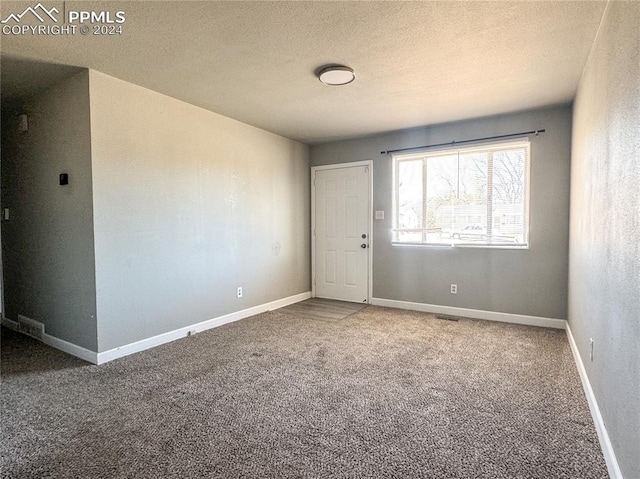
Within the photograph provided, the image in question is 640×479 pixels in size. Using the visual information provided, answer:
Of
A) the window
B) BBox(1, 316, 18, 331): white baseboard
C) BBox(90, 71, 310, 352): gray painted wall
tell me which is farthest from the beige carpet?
BBox(1, 316, 18, 331): white baseboard

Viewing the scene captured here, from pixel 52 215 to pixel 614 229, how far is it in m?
4.23

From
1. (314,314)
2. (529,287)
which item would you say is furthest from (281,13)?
(529,287)

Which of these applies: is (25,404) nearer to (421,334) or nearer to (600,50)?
(421,334)

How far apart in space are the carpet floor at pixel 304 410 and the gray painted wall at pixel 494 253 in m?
0.70

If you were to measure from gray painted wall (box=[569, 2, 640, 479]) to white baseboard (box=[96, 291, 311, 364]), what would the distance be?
3.41 metres

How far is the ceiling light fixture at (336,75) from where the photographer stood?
2.69 metres

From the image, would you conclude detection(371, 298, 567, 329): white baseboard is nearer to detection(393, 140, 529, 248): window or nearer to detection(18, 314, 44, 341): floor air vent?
detection(393, 140, 529, 248): window

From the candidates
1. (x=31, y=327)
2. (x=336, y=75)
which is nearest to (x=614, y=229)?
(x=336, y=75)

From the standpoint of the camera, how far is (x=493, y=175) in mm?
4129

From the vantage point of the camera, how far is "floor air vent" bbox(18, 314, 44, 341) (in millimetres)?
3438

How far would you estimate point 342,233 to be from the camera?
5.25 m

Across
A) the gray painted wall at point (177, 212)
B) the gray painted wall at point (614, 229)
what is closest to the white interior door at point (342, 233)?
the gray painted wall at point (177, 212)

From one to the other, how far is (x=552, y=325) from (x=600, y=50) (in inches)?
112

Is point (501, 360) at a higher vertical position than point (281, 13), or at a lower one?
lower
